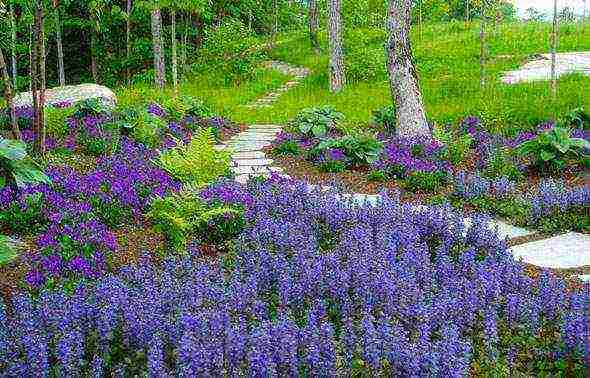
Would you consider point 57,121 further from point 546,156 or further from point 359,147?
point 546,156

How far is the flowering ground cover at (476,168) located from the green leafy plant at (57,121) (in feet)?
12.2

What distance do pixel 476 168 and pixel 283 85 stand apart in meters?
17.3

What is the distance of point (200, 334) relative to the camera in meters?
3.53

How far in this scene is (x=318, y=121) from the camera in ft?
39.0

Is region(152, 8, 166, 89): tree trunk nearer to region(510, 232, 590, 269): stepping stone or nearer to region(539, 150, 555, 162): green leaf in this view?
region(539, 150, 555, 162): green leaf

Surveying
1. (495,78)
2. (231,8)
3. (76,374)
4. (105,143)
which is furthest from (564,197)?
(231,8)

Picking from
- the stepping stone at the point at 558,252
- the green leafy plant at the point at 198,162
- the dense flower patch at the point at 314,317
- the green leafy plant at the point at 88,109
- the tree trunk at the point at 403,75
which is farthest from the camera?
the green leafy plant at the point at 88,109

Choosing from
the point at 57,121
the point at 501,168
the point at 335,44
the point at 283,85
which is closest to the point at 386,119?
the point at 501,168

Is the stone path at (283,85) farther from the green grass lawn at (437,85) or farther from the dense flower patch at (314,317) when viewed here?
the dense flower patch at (314,317)

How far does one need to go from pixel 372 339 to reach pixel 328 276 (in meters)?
0.92

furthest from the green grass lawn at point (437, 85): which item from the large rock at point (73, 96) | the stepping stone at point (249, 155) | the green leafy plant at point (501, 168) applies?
the green leafy plant at point (501, 168)

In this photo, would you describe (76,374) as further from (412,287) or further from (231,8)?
(231,8)

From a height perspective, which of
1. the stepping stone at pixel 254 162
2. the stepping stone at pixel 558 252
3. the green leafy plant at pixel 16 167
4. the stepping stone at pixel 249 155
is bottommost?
the stepping stone at pixel 558 252

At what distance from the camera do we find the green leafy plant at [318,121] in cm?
→ 1152
